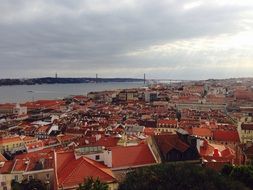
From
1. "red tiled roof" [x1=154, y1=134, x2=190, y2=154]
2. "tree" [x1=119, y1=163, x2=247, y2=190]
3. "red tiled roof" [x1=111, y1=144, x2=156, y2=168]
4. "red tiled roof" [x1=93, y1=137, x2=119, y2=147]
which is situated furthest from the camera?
"red tiled roof" [x1=93, y1=137, x2=119, y2=147]

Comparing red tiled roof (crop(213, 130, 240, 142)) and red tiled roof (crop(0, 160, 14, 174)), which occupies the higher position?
red tiled roof (crop(0, 160, 14, 174))

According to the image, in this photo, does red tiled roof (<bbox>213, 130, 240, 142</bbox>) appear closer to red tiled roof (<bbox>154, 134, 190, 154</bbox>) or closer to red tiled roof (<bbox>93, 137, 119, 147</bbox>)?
red tiled roof (<bbox>93, 137, 119, 147</bbox>)

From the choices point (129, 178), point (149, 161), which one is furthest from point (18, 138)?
point (129, 178)

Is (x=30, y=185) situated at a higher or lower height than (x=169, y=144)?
lower

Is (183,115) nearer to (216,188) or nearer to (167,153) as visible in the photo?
(167,153)

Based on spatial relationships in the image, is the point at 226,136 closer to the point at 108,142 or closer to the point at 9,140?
the point at 108,142

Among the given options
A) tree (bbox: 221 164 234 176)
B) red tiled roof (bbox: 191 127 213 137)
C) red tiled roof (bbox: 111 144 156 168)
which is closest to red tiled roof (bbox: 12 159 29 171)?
red tiled roof (bbox: 111 144 156 168)

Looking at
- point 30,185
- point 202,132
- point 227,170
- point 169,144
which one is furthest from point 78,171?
point 202,132
